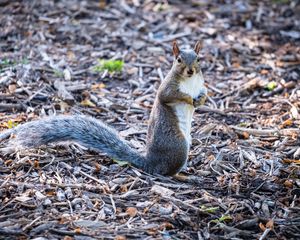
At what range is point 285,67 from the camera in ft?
22.9

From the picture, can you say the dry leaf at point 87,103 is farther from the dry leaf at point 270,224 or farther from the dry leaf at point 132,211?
the dry leaf at point 270,224

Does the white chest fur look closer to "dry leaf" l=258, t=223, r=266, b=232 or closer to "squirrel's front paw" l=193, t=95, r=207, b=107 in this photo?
"squirrel's front paw" l=193, t=95, r=207, b=107

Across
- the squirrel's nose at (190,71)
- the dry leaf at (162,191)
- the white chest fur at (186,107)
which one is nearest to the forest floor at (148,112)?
the dry leaf at (162,191)

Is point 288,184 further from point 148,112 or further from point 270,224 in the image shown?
point 148,112

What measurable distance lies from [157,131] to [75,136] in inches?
24.4

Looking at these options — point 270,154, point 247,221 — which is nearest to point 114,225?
point 247,221

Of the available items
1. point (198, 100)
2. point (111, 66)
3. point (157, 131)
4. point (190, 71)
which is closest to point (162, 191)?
point (157, 131)

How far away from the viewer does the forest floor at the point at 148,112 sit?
13.3ft

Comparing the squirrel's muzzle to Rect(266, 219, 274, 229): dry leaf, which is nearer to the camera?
Rect(266, 219, 274, 229): dry leaf

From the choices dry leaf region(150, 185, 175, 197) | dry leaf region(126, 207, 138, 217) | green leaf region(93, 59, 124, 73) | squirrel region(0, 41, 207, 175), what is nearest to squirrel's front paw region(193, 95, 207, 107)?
squirrel region(0, 41, 207, 175)

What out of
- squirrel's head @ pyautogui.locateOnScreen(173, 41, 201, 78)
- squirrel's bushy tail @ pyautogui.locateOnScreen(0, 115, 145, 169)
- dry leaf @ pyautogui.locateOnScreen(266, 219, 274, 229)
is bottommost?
dry leaf @ pyautogui.locateOnScreen(266, 219, 274, 229)

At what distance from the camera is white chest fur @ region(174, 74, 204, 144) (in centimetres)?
472

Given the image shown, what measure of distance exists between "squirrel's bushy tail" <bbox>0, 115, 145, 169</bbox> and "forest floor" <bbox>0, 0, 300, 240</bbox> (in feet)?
0.36

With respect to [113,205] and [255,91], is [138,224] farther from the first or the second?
[255,91]
